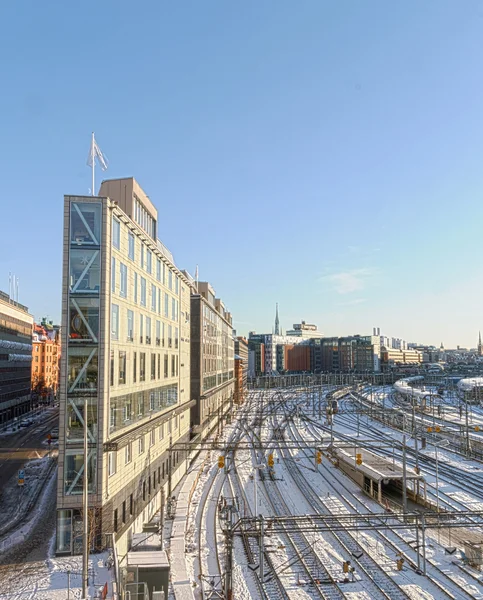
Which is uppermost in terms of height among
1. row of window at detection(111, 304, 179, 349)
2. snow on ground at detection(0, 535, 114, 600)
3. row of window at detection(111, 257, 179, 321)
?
row of window at detection(111, 257, 179, 321)

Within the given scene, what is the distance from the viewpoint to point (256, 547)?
2825 cm

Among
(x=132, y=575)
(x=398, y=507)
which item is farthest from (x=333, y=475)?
(x=132, y=575)

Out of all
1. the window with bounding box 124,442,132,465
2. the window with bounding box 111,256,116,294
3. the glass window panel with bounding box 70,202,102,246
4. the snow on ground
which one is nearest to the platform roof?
the window with bounding box 124,442,132,465

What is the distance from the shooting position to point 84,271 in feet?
84.3

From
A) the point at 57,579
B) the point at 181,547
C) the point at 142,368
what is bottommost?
the point at 181,547

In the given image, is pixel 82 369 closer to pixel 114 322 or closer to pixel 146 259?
pixel 114 322

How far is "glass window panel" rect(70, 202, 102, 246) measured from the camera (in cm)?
2567

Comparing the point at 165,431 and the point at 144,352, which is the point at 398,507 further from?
the point at 144,352

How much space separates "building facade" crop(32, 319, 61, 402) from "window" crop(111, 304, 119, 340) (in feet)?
292

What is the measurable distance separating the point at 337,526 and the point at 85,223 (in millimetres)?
24391

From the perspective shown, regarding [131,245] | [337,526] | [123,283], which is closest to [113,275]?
[123,283]

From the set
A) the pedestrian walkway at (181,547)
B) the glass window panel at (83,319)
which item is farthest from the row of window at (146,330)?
the pedestrian walkway at (181,547)

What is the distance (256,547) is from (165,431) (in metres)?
14.1

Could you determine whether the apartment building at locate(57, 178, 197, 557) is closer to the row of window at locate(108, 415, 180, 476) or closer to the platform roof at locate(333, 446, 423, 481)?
the row of window at locate(108, 415, 180, 476)
